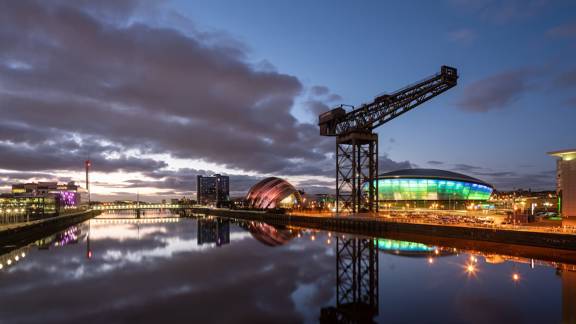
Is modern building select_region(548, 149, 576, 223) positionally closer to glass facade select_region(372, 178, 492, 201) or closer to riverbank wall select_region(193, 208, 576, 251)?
riverbank wall select_region(193, 208, 576, 251)

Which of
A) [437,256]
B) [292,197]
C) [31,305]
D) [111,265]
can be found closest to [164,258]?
[111,265]

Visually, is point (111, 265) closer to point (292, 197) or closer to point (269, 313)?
point (269, 313)

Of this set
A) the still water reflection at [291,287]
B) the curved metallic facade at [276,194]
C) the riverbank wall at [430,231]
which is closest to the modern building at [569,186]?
the riverbank wall at [430,231]

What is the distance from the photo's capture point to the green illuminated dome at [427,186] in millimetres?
104131

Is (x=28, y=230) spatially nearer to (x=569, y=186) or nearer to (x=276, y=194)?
(x=276, y=194)

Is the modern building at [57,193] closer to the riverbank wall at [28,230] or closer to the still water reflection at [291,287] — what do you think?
the riverbank wall at [28,230]

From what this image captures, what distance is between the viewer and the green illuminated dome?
10413 cm

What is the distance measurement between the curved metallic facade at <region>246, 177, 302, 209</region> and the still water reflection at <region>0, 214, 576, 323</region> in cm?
7116

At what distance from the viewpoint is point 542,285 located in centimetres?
2278

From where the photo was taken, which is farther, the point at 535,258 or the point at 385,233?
the point at 385,233

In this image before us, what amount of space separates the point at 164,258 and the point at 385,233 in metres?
27.3

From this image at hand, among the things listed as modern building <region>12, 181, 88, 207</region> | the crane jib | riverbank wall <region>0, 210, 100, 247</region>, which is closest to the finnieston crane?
the crane jib

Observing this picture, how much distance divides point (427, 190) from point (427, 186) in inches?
41.3

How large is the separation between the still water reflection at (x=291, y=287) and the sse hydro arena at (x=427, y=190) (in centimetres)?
6694
